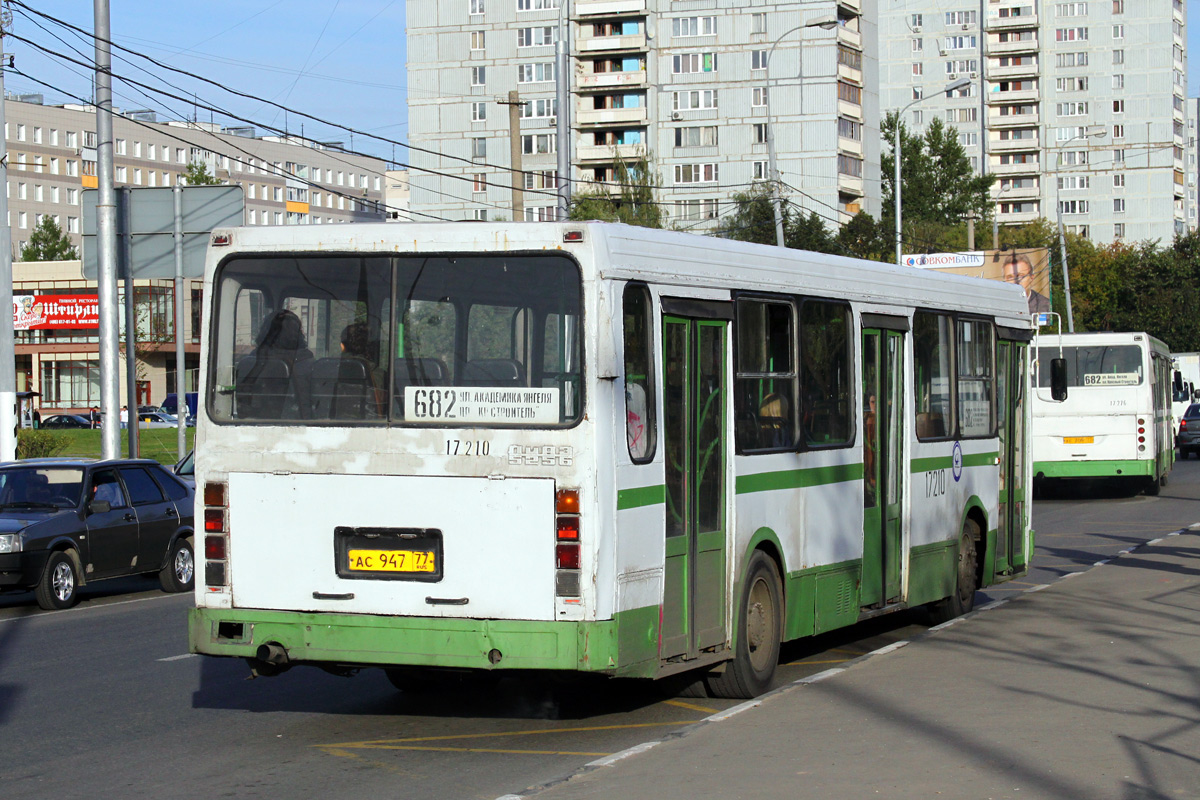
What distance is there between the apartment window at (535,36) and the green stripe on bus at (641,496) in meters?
91.5

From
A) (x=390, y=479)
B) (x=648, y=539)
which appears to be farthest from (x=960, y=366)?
(x=390, y=479)

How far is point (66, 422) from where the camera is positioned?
7662 cm

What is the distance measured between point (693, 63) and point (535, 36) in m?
10.2

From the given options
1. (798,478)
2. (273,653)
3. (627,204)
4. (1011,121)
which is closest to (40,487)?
(273,653)

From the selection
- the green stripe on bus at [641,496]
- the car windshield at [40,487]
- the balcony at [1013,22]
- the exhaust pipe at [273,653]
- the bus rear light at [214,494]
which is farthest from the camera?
the balcony at [1013,22]

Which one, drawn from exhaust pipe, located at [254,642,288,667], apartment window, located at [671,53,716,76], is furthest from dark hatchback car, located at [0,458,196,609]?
apartment window, located at [671,53,716,76]

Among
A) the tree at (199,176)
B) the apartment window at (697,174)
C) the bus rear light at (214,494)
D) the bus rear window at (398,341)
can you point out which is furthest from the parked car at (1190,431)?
the tree at (199,176)

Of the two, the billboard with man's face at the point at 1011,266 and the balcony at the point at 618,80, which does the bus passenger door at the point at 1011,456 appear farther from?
the balcony at the point at 618,80

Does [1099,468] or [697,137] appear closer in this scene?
[1099,468]

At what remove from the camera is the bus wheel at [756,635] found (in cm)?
930

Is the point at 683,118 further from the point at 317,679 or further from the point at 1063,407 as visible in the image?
the point at 317,679

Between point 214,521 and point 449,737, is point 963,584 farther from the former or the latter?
point 214,521

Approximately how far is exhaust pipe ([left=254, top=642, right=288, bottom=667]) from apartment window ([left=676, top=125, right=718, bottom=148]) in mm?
89248

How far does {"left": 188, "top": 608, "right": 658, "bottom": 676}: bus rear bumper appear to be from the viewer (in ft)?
25.2
